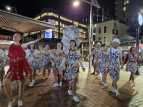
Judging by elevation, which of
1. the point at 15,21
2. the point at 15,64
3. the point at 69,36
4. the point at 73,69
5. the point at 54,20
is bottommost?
the point at 73,69

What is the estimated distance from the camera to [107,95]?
4062mm

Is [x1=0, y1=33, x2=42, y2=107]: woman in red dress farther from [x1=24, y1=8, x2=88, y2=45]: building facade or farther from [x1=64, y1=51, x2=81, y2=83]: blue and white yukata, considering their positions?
[x1=24, y1=8, x2=88, y2=45]: building facade

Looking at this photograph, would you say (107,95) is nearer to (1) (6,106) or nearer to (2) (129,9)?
(1) (6,106)

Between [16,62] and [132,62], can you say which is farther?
[132,62]

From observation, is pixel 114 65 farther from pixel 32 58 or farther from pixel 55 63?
pixel 32 58

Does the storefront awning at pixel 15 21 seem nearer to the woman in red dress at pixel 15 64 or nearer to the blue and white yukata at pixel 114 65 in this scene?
the woman in red dress at pixel 15 64

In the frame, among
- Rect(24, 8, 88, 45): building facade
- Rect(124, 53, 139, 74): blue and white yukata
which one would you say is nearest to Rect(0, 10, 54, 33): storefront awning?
Rect(124, 53, 139, 74): blue and white yukata

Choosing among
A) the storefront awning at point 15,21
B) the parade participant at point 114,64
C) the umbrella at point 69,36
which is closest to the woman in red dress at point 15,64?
the parade participant at point 114,64

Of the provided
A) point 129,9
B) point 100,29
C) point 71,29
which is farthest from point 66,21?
point 71,29

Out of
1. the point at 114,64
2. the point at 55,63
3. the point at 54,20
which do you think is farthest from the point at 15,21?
the point at 54,20

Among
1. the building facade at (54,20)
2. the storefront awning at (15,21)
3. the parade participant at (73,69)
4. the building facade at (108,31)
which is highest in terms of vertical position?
the building facade at (54,20)

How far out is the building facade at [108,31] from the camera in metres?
29.5

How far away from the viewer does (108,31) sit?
Answer: 30172mm

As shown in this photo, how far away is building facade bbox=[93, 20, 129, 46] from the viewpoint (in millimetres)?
29531
